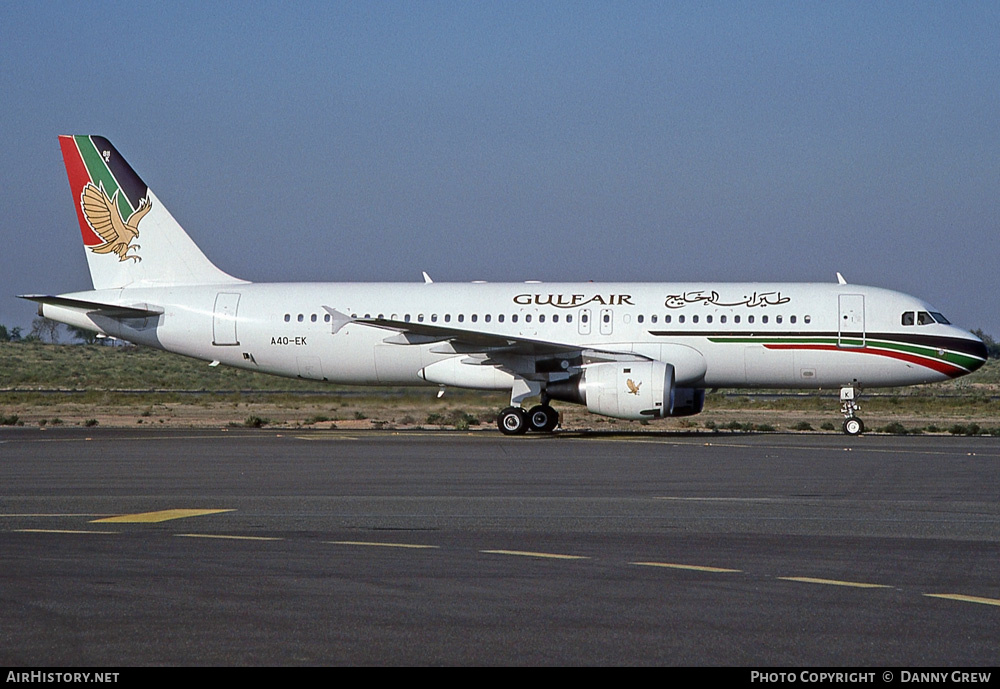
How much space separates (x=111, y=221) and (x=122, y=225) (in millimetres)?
341

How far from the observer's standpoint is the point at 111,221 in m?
31.6

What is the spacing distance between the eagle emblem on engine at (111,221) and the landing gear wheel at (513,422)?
34.4 feet

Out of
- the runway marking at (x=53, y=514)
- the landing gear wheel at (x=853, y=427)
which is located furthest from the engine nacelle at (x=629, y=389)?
the runway marking at (x=53, y=514)

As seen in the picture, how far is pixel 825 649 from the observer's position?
7.05 m

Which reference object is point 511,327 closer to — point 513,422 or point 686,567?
point 513,422

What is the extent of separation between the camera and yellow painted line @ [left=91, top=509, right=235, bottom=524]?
13.0 metres

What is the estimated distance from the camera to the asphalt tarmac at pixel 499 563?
23.5 feet

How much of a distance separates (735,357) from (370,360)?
871 cm

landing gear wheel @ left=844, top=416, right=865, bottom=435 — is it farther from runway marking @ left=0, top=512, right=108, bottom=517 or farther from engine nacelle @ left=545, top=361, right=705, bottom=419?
runway marking @ left=0, top=512, right=108, bottom=517

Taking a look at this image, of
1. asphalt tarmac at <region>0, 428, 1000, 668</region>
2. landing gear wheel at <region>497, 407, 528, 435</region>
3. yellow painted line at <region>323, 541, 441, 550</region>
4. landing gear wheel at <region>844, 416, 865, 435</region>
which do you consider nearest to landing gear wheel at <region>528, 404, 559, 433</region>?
landing gear wheel at <region>497, 407, 528, 435</region>

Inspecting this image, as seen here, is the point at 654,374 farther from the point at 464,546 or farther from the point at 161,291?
the point at 464,546

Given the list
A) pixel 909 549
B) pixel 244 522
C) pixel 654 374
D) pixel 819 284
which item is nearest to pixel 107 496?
pixel 244 522

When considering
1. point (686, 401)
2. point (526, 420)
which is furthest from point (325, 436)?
point (686, 401)

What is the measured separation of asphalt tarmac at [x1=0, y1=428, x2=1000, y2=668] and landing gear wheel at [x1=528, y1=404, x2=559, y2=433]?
7741mm
